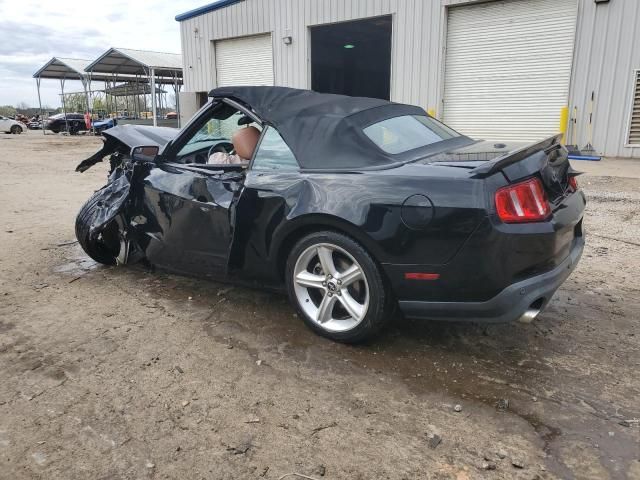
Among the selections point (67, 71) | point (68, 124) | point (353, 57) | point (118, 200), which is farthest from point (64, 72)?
point (118, 200)

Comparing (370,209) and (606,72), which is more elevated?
(606,72)

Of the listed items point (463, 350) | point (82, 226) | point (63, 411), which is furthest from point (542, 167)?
point (82, 226)

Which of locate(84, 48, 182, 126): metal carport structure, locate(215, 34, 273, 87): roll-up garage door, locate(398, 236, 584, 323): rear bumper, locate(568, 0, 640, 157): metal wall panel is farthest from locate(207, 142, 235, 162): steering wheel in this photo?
locate(84, 48, 182, 126): metal carport structure

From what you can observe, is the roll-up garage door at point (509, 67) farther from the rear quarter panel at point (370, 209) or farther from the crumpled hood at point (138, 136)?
the rear quarter panel at point (370, 209)

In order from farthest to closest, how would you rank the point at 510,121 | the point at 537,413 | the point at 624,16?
the point at 510,121 < the point at 624,16 < the point at 537,413

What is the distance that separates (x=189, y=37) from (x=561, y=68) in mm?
13734

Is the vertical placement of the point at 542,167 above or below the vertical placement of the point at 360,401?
above

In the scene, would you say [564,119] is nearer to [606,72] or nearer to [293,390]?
[606,72]

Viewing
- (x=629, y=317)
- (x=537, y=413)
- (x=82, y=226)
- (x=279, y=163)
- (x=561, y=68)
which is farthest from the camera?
(x=561, y=68)

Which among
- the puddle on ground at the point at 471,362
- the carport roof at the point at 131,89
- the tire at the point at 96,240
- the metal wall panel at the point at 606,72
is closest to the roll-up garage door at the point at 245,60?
the metal wall panel at the point at 606,72

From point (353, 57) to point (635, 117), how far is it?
14884 mm

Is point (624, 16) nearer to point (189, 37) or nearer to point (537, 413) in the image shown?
point (537, 413)

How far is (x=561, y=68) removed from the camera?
12055 mm

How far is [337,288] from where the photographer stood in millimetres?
3123
